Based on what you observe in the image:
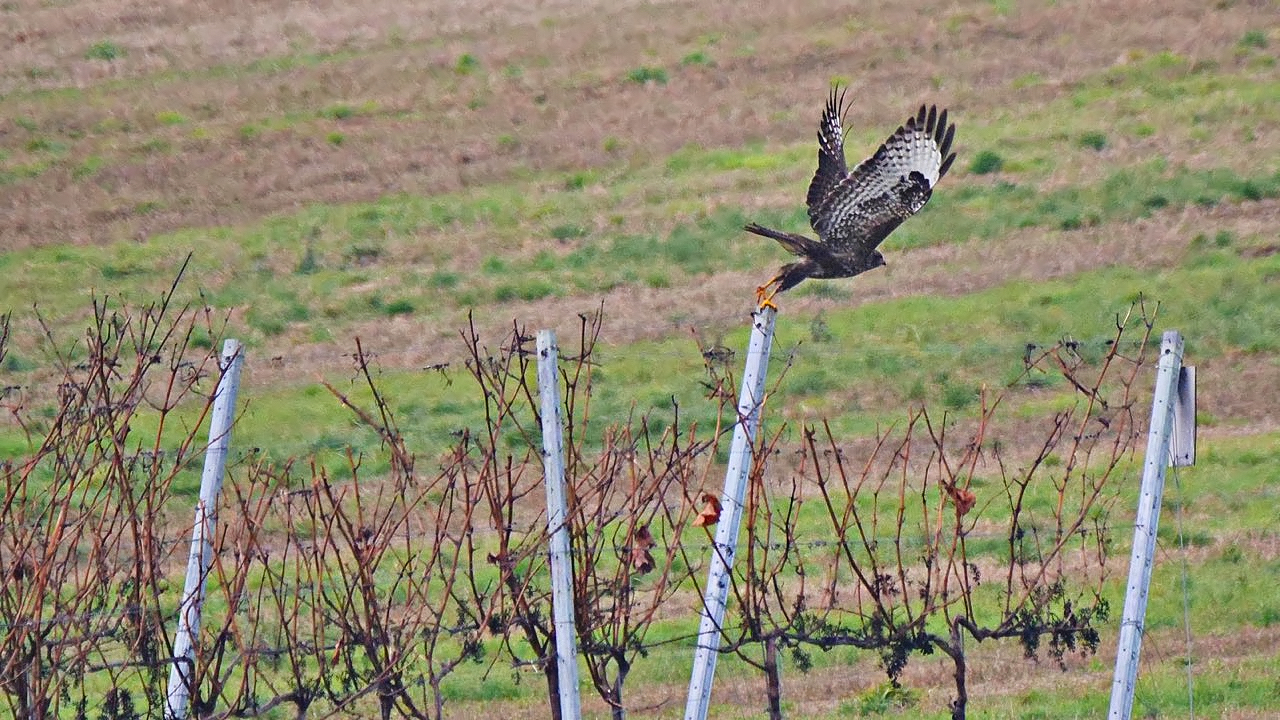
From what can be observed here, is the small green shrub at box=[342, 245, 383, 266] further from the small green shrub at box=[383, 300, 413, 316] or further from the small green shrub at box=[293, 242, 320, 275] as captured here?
the small green shrub at box=[383, 300, 413, 316]

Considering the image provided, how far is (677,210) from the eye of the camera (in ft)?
74.4

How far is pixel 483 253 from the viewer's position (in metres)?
22.2

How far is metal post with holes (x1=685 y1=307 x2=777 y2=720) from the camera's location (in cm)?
544

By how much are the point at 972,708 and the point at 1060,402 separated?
6.64m

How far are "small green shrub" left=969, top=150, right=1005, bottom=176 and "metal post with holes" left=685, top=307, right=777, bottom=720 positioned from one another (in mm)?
17790

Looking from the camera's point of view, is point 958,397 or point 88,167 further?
point 88,167

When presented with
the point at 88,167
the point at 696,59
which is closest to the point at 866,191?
the point at 88,167

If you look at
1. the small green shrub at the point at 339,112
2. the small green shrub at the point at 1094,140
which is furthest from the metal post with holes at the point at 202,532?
the small green shrub at the point at 339,112

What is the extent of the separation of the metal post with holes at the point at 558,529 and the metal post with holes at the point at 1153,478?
1631 mm

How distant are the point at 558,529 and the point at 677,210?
1760 cm

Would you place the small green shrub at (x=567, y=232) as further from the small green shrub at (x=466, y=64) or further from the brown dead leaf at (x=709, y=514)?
the brown dead leaf at (x=709, y=514)

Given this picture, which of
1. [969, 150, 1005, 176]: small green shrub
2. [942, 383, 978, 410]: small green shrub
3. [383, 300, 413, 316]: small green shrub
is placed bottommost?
[942, 383, 978, 410]: small green shrub

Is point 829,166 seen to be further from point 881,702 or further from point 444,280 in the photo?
point 444,280

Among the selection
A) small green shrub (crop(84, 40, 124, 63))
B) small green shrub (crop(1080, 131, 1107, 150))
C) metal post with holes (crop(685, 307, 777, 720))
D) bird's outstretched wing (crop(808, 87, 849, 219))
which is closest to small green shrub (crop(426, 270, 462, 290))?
small green shrub (crop(1080, 131, 1107, 150))
